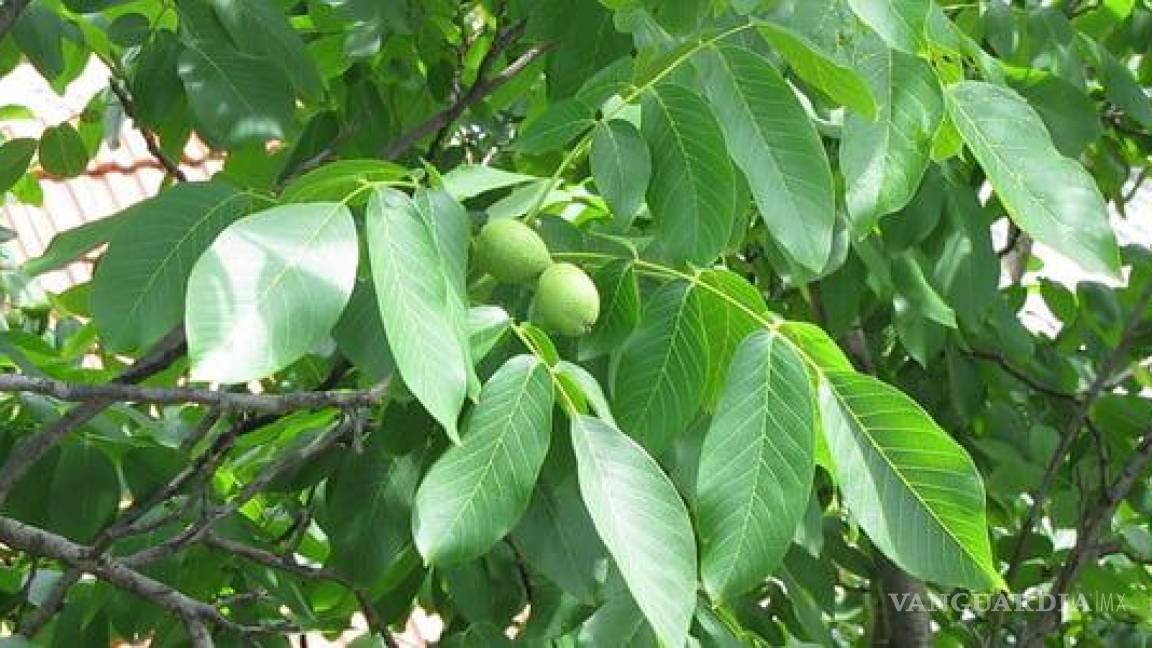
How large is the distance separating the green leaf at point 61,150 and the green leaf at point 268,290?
46.2 inches

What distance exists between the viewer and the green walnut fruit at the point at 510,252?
1188 mm

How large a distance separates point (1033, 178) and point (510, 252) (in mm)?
370

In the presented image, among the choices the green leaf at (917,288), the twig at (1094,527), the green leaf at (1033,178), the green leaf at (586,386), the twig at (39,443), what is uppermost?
the green leaf at (1033,178)

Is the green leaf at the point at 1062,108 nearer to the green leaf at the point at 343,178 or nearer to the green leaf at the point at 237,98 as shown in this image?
the green leaf at the point at 237,98

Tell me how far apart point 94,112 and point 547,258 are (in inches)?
55.0

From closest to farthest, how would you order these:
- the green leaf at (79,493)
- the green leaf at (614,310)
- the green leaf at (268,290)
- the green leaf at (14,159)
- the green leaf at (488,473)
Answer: the green leaf at (268,290) → the green leaf at (488,473) → the green leaf at (614,310) → the green leaf at (79,493) → the green leaf at (14,159)

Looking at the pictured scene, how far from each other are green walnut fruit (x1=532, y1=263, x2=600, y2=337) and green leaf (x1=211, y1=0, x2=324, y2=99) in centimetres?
67

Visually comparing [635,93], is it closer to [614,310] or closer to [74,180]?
[614,310]

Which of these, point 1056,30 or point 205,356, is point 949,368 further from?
point 205,356

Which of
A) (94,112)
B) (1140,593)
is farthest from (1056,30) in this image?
(94,112)

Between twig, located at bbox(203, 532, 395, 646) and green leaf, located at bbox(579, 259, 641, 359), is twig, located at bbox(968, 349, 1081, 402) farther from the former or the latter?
green leaf, located at bbox(579, 259, 641, 359)

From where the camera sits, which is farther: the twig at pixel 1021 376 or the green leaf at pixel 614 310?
the twig at pixel 1021 376

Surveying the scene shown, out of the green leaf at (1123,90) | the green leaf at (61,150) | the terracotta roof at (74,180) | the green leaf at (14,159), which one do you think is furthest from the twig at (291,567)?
the terracotta roof at (74,180)

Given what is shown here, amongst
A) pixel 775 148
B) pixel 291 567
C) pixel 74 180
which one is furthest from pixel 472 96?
pixel 74 180
